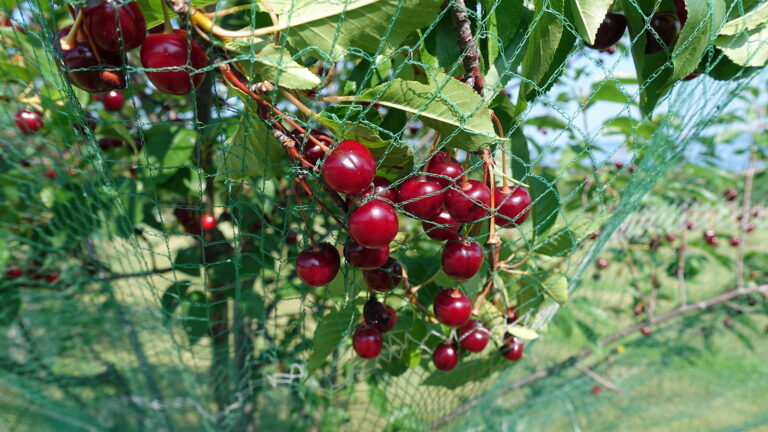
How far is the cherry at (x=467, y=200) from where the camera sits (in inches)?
18.8

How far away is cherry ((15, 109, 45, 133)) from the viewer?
1.01 meters

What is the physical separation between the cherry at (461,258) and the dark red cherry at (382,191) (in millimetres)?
83

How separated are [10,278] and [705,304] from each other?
7.33 feet

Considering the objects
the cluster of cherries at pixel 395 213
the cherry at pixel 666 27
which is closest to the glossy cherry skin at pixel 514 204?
the cluster of cherries at pixel 395 213

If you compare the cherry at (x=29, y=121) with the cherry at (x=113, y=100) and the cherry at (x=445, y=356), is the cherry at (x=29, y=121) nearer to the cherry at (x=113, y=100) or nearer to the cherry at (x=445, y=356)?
the cherry at (x=113, y=100)

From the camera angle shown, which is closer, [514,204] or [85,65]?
[85,65]

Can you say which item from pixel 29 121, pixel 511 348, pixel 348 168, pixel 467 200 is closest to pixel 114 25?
pixel 348 168

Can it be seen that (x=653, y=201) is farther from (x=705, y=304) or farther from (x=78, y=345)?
(x=78, y=345)

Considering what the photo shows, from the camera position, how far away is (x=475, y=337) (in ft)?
2.31

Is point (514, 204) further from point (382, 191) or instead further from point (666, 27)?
point (666, 27)

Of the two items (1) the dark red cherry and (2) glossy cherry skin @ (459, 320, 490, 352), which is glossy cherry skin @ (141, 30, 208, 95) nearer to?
(1) the dark red cherry

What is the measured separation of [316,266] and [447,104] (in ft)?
0.68

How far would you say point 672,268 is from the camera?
74.0 inches

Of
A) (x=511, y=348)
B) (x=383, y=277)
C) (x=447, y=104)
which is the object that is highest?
(x=447, y=104)
